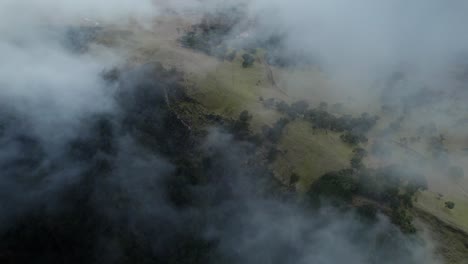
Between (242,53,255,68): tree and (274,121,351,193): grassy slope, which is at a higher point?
(242,53,255,68): tree

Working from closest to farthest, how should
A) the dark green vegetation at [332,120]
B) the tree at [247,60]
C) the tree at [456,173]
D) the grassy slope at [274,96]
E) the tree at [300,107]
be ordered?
the tree at [456,173]
the grassy slope at [274,96]
the dark green vegetation at [332,120]
the tree at [300,107]
the tree at [247,60]

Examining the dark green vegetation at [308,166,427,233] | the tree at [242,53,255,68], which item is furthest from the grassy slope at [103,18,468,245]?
the dark green vegetation at [308,166,427,233]

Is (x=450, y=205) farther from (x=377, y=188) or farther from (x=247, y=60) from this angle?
(x=247, y=60)

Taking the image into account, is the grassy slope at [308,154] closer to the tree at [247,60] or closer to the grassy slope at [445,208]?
the grassy slope at [445,208]

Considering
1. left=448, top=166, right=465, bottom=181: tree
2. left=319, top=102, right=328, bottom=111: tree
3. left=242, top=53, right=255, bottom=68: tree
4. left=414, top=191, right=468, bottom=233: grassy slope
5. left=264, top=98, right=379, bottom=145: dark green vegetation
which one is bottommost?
left=414, top=191, right=468, bottom=233: grassy slope

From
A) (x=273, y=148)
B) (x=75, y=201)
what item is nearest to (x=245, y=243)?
(x=273, y=148)

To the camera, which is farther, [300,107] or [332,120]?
[300,107]

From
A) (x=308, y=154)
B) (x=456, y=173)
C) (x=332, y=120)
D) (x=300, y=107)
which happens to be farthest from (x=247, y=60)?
(x=456, y=173)

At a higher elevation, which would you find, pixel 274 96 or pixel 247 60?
pixel 247 60

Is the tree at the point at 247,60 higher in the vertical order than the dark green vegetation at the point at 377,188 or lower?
higher

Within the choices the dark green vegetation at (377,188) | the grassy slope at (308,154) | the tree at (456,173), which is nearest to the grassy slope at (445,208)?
the dark green vegetation at (377,188)

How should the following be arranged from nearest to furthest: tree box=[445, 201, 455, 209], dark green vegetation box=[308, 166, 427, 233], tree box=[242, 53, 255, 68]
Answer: tree box=[445, 201, 455, 209] → dark green vegetation box=[308, 166, 427, 233] → tree box=[242, 53, 255, 68]

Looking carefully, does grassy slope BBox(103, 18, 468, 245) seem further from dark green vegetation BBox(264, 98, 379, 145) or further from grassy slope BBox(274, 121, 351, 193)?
dark green vegetation BBox(264, 98, 379, 145)
